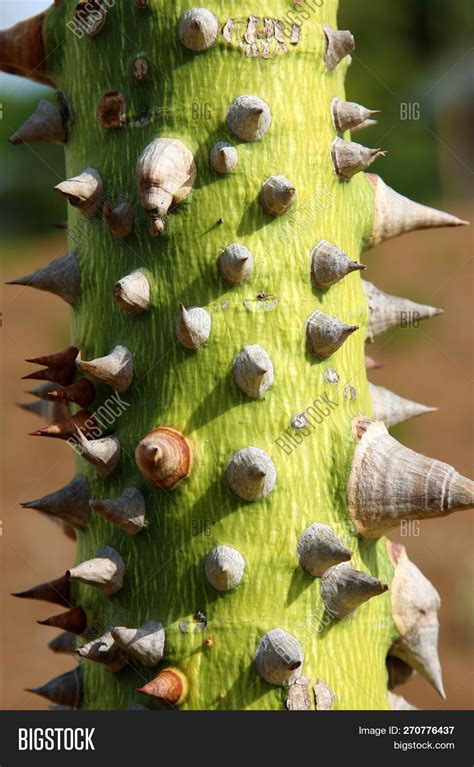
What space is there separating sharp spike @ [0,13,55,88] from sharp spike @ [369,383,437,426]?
49 cm

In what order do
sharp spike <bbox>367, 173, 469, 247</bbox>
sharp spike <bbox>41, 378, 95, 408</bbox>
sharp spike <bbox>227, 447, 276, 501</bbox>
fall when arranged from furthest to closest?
sharp spike <bbox>367, 173, 469, 247</bbox> → sharp spike <bbox>41, 378, 95, 408</bbox> → sharp spike <bbox>227, 447, 276, 501</bbox>

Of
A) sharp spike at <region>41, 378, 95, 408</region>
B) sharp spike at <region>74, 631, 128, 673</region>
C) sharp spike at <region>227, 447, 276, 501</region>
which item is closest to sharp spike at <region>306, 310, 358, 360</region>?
sharp spike at <region>227, 447, 276, 501</region>

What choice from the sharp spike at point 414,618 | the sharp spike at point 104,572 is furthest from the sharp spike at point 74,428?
the sharp spike at point 414,618

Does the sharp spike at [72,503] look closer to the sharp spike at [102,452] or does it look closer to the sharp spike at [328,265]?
the sharp spike at [102,452]

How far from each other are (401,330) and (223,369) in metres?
5.85

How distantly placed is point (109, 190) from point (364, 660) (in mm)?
503

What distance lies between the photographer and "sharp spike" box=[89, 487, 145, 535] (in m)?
0.82

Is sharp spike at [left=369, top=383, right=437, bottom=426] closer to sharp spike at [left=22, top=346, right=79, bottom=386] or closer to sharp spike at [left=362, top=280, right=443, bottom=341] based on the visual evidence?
sharp spike at [left=362, top=280, right=443, bottom=341]

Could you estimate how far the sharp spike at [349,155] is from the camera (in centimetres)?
90

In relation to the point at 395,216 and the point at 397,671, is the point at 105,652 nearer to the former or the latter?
the point at 397,671

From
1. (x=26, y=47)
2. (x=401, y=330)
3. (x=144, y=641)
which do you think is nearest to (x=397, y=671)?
(x=144, y=641)

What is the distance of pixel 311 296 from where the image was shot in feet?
2.85

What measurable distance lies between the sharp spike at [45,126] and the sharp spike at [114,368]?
26 centimetres

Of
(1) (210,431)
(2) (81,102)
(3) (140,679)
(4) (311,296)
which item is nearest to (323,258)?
(4) (311,296)
